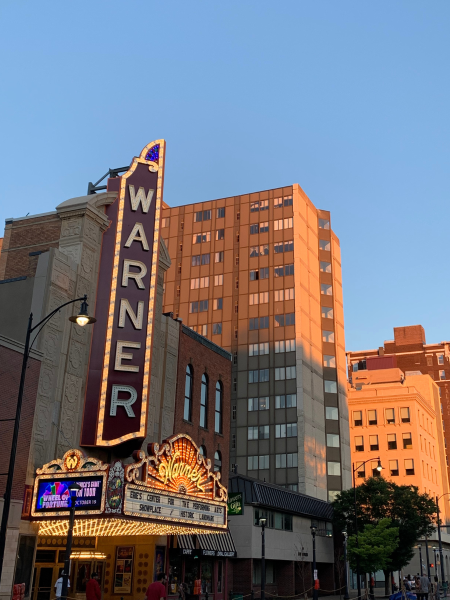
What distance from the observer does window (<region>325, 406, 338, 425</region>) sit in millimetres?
96812

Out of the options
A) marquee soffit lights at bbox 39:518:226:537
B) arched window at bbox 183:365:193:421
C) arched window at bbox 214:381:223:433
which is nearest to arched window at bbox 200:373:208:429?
arched window at bbox 214:381:223:433

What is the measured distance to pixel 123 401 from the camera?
32781mm

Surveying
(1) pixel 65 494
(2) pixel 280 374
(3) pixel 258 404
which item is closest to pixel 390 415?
(2) pixel 280 374

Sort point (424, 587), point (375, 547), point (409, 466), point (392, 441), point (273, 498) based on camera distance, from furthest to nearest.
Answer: point (392, 441), point (409, 466), point (375, 547), point (273, 498), point (424, 587)

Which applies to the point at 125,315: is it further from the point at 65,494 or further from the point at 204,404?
the point at 204,404

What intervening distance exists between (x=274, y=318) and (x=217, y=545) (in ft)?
184

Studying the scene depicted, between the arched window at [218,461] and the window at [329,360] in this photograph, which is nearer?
the arched window at [218,461]

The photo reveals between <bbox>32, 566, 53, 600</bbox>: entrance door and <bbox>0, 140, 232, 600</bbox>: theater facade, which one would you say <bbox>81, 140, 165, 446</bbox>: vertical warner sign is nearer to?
<bbox>0, 140, 232, 600</bbox>: theater facade

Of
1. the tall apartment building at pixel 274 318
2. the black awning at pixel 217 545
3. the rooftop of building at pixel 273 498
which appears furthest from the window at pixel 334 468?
the black awning at pixel 217 545

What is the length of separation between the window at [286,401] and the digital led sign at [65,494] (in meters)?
64.2

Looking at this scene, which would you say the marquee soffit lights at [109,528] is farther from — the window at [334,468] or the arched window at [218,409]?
the window at [334,468]

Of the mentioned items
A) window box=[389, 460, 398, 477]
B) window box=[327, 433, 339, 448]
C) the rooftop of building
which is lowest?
the rooftop of building

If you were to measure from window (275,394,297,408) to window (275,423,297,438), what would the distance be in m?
2.56

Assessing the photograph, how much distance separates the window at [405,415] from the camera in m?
108
